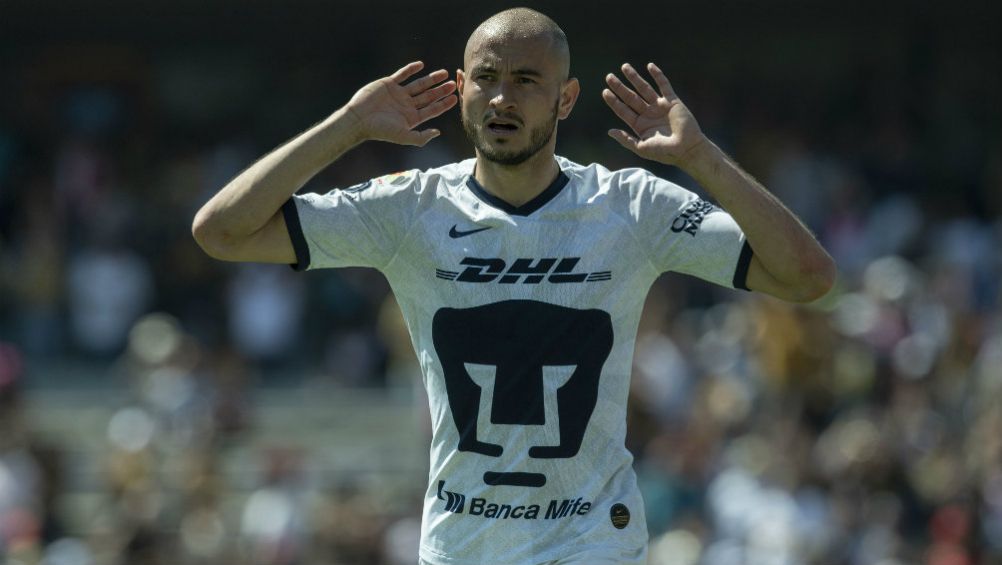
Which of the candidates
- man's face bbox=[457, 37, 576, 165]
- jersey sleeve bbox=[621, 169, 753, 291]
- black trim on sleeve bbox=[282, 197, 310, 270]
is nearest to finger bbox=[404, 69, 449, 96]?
man's face bbox=[457, 37, 576, 165]

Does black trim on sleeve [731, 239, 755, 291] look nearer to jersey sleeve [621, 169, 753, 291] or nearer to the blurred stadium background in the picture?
jersey sleeve [621, 169, 753, 291]

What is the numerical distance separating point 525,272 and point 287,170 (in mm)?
786

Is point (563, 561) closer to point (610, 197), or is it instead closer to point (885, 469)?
point (610, 197)

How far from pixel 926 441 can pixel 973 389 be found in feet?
3.35

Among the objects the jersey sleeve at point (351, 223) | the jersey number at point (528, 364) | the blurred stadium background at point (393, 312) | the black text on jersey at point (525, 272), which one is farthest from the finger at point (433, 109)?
the blurred stadium background at point (393, 312)

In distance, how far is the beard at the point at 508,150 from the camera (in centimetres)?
521

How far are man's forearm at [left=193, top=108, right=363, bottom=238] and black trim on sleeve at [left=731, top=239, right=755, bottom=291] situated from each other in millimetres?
1216

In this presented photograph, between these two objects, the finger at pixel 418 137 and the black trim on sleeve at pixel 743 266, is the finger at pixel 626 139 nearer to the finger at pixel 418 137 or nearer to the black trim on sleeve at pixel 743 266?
the black trim on sleeve at pixel 743 266

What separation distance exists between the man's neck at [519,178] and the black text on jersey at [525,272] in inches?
8.5

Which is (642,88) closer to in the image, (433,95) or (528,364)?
(433,95)

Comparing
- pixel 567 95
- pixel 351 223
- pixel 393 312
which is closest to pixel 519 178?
pixel 567 95

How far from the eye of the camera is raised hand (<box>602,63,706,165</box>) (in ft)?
16.9

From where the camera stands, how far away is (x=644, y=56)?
19781mm

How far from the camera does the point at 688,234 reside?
5.23 meters
